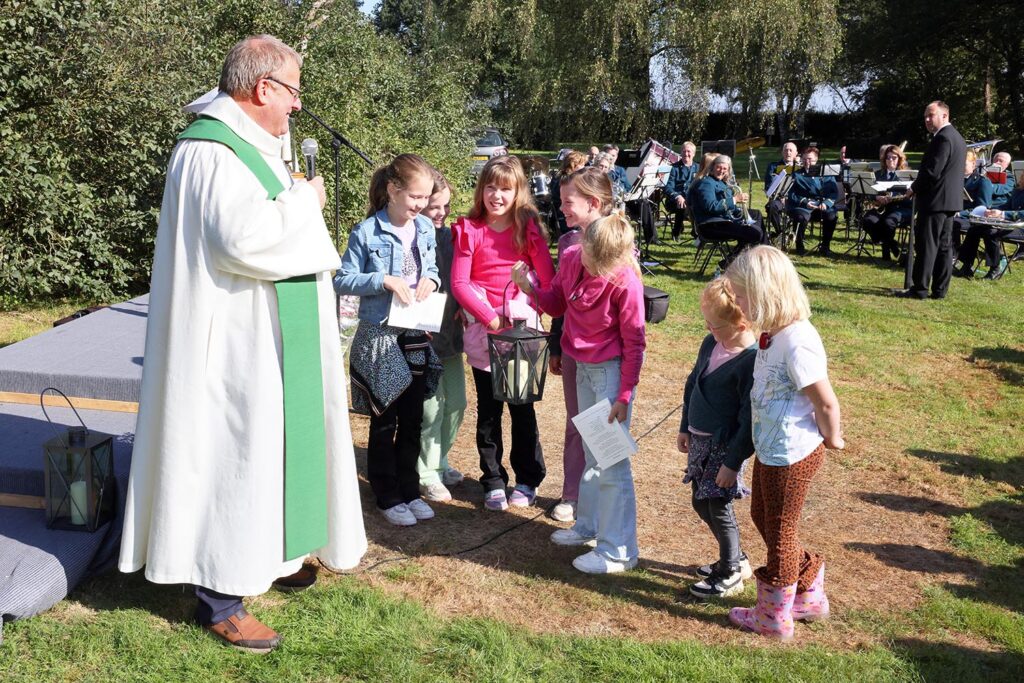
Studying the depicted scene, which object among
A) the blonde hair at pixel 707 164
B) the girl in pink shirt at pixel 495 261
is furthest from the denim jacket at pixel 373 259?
the blonde hair at pixel 707 164

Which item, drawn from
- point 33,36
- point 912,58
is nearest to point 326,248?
point 33,36

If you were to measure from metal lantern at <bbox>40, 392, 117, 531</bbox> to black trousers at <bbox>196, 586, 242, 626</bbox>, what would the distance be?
2.26ft

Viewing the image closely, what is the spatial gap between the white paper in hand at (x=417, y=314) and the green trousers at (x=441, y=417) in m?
0.65

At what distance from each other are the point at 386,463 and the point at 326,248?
155 centimetres

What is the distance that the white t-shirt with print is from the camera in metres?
3.40

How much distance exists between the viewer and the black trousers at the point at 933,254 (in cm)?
1083

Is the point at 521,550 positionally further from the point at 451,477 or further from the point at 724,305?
the point at 724,305

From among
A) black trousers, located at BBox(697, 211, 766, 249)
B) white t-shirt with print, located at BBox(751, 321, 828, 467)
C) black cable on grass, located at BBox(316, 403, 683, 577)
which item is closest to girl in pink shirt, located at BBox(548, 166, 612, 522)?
black cable on grass, located at BBox(316, 403, 683, 577)

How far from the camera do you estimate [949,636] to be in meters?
3.81

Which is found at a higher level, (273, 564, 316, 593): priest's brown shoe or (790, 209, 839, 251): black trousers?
(790, 209, 839, 251): black trousers

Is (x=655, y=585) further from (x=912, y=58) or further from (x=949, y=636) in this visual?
(x=912, y=58)

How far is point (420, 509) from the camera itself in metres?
4.82

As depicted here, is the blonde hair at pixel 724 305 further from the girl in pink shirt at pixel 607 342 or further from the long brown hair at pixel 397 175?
the long brown hair at pixel 397 175

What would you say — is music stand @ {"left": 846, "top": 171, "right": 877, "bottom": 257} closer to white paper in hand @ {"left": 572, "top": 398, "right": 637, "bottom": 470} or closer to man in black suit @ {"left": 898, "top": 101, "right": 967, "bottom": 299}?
man in black suit @ {"left": 898, "top": 101, "right": 967, "bottom": 299}
